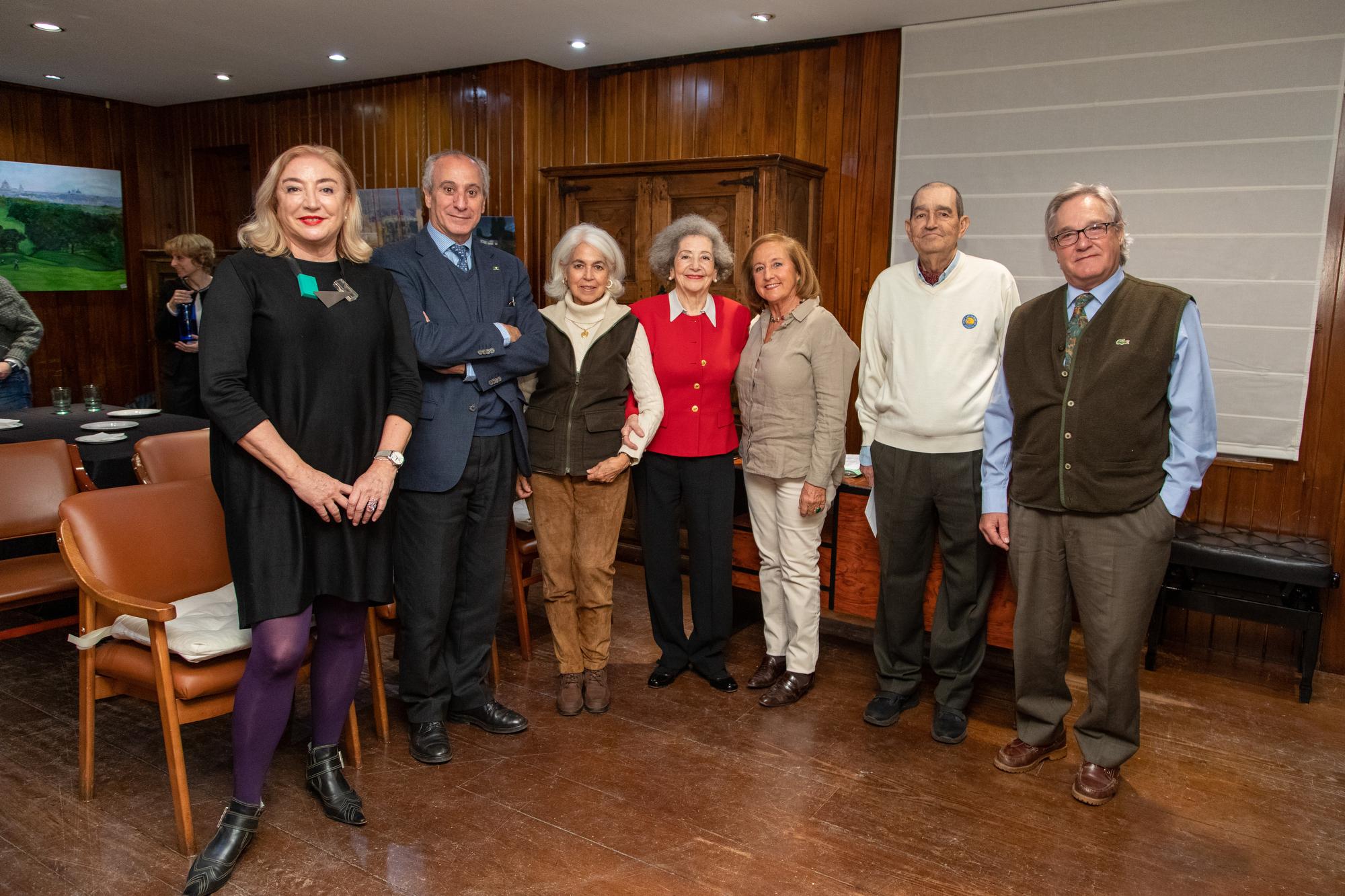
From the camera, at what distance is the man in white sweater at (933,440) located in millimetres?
3189

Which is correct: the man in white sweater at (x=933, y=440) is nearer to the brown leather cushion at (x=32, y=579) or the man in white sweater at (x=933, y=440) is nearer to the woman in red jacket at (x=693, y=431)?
the woman in red jacket at (x=693, y=431)

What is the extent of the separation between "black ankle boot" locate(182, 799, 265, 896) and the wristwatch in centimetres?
96

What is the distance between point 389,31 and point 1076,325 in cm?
422

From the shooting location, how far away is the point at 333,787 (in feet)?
9.09

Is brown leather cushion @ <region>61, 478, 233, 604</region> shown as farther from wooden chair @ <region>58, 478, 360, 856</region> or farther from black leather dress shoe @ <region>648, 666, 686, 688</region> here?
black leather dress shoe @ <region>648, 666, 686, 688</region>

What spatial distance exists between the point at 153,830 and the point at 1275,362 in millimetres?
4502

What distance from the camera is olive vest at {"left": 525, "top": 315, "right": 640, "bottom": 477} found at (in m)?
3.28

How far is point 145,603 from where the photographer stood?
246cm

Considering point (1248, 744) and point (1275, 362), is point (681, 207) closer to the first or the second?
point (1275, 362)

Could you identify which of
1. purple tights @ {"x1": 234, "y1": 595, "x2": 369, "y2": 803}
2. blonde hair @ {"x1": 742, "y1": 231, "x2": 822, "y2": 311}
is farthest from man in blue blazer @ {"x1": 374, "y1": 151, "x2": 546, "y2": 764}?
blonde hair @ {"x1": 742, "y1": 231, "x2": 822, "y2": 311}

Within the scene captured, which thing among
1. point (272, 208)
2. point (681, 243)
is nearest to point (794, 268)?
point (681, 243)

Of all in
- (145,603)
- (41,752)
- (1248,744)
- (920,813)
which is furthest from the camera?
(1248,744)

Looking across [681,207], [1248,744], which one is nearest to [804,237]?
[681,207]

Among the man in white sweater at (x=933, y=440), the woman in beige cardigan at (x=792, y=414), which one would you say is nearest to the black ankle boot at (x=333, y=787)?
the woman in beige cardigan at (x=792, y=414)
